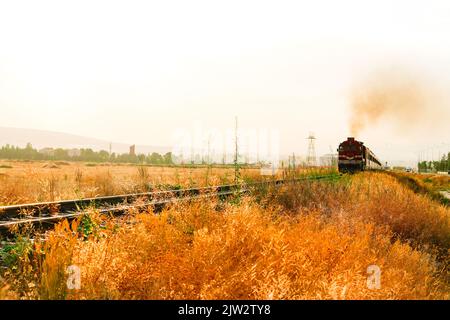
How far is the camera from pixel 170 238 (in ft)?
17.2

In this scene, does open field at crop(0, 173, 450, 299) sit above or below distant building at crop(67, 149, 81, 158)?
below

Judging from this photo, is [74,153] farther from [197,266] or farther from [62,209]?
[197,266]

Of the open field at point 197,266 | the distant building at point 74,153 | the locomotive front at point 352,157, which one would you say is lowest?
the open field at point 197,266

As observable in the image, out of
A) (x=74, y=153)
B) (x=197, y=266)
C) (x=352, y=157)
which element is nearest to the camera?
(x=197, y=266)

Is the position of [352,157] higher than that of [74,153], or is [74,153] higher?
[74,153]

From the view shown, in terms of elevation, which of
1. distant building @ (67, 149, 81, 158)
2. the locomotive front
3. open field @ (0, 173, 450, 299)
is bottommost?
open field @ (0, 173, 450, 299)

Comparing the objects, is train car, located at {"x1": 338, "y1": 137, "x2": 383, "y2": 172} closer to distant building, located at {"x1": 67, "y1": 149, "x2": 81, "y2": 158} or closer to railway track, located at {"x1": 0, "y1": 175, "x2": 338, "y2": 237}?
railway track, located at {"x1": 0, "y1": 175, "x2": 338, "y2": 237}

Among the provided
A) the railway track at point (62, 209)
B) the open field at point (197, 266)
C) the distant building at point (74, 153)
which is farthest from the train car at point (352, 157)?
the distant building at point (74, 153)

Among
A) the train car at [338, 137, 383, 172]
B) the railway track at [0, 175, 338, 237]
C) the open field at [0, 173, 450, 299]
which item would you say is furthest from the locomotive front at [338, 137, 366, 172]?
the open field at [0, 173, 450, 299]

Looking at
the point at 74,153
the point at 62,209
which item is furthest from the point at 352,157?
the point at 74,153

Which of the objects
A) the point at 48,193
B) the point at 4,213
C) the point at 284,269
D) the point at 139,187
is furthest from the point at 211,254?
the point at 139,187

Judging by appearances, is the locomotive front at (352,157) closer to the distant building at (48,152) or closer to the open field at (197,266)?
the open field at (197,266)
